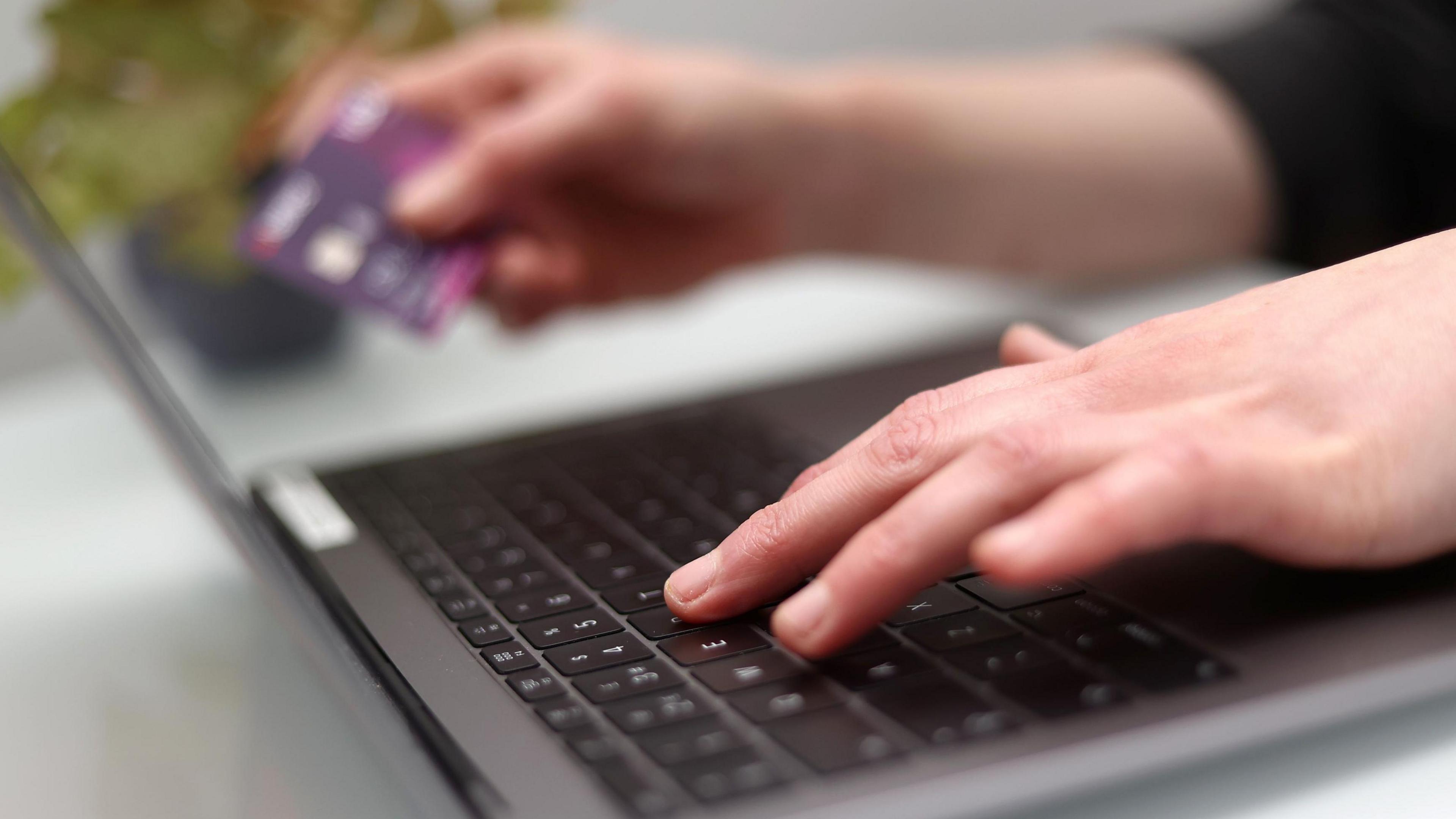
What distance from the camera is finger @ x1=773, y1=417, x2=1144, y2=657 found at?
1.31 feet

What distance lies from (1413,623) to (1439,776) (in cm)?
5

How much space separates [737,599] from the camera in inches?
17.5

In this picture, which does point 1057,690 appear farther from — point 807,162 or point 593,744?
point 807,162

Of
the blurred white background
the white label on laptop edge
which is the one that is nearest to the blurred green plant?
the white label on laptop edge

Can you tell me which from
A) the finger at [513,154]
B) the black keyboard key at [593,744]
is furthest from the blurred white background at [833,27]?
the black keyboard key at [593,744]

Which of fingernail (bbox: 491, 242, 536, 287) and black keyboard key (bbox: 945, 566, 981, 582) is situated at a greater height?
fingernail (bbox: 491, 242, 536, 287)

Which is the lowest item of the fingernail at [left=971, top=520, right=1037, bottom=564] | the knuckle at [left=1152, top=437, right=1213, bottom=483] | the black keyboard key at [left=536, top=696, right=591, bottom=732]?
the black keyboard key at [left=536, top=696, right=591, bottom=732]

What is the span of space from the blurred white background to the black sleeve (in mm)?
156

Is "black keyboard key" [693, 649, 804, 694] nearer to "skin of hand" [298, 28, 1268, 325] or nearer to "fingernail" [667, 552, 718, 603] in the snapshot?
"fingernail" [667, 552, 718, 603]

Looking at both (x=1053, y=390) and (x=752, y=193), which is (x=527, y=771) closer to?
(x=1053, y=390)

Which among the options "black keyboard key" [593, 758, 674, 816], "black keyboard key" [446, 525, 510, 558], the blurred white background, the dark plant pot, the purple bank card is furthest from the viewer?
the blurred white background

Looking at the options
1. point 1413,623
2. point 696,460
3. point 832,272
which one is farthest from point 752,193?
point 1413,623

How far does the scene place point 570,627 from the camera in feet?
1.51

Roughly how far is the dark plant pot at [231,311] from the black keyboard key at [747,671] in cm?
63
